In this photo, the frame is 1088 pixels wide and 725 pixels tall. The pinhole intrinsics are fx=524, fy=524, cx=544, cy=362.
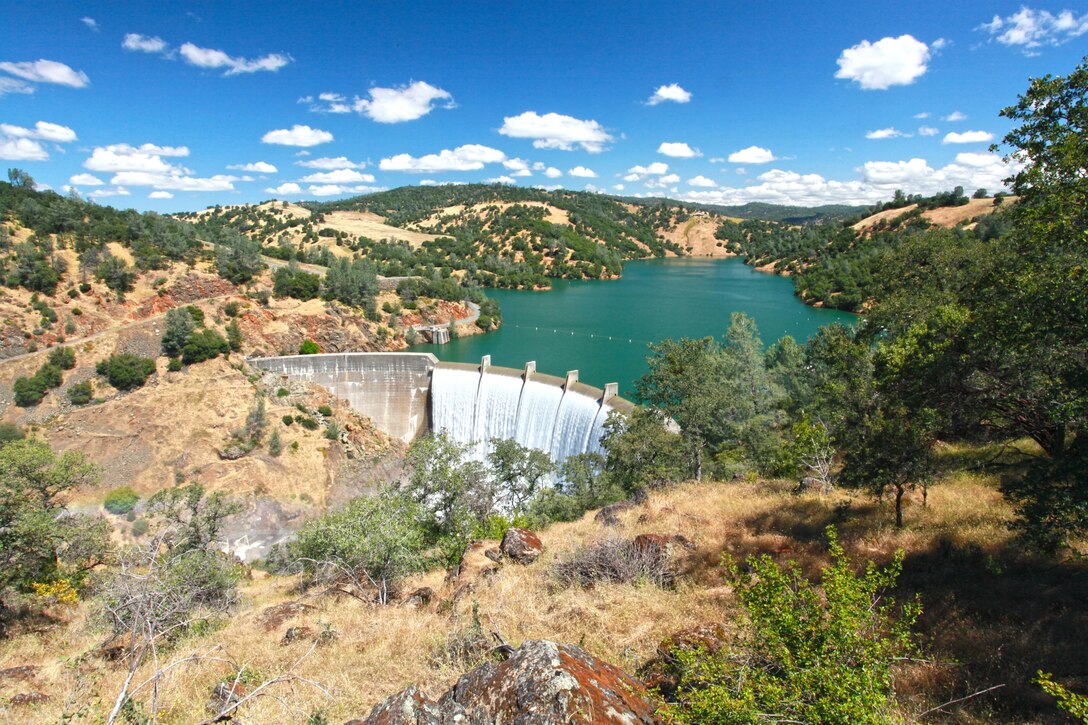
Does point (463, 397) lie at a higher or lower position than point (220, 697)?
lower

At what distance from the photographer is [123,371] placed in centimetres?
3150

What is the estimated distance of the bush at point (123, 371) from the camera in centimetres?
3145

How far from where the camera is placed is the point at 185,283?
137 feet

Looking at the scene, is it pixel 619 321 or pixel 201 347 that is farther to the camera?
pixel 619 321

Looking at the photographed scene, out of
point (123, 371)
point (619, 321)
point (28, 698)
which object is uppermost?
point (28, 698)

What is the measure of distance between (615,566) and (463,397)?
2519cm

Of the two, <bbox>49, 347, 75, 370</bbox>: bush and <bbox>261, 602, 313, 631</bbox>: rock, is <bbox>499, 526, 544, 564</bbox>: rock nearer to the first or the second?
<bbox>261, 602, 313, 631</bbox>: rock

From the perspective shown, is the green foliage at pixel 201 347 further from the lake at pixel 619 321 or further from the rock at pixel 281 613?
the rock at pixel 281 613

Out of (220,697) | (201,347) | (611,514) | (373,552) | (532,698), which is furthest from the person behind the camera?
(201,347)

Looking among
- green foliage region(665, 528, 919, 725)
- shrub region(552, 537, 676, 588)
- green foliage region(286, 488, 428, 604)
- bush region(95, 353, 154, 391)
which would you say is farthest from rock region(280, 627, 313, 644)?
bush region(95, 353, 154, 391)

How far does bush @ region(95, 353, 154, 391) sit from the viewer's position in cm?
3145

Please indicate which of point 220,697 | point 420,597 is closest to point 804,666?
point 220,697

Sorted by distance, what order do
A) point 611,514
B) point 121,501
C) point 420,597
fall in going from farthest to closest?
point 121,501 < point 611,514 < point 420,597

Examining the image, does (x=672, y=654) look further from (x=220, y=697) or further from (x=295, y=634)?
(x=295, y=634)
